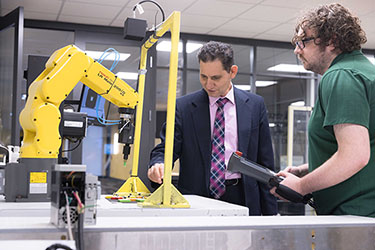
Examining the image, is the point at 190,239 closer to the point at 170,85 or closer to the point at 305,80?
the point at 170,85

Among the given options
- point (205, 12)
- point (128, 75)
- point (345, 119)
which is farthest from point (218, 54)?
point (128, 75)

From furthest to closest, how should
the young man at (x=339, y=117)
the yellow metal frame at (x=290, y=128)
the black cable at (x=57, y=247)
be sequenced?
the yellow metal frame at (x=290, y=128), the young man at (x=339, y=117), the black cable at (x=57, y=247)

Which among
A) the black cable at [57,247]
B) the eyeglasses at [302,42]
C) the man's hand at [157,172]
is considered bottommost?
the black cable at [57,247]

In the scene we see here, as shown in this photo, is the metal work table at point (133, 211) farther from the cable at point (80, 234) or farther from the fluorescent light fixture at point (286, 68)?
the fluorescent light fixture at point (286, 68)

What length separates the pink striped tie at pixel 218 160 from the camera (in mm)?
1913

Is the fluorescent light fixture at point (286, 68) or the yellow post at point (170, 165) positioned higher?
the fluorescent light fixture at point (286, 68)

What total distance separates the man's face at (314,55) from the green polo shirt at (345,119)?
4 centimetres

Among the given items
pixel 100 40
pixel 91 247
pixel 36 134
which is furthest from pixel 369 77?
pixel 100 40

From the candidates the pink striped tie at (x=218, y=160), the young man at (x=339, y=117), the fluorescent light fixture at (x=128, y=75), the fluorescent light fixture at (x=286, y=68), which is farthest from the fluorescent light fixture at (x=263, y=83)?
the young man at (x=339, y=117)

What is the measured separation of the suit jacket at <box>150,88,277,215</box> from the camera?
1944 mm

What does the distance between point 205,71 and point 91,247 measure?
122 cm

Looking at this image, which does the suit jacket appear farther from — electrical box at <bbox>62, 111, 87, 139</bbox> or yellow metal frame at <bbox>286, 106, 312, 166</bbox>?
yellow metal frame at <bbox>286, 106, 312, 166</bbox>

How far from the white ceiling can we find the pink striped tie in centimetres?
260

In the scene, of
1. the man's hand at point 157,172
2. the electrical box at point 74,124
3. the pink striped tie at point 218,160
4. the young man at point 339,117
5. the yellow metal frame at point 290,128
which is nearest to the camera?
the young man at point 339,117
